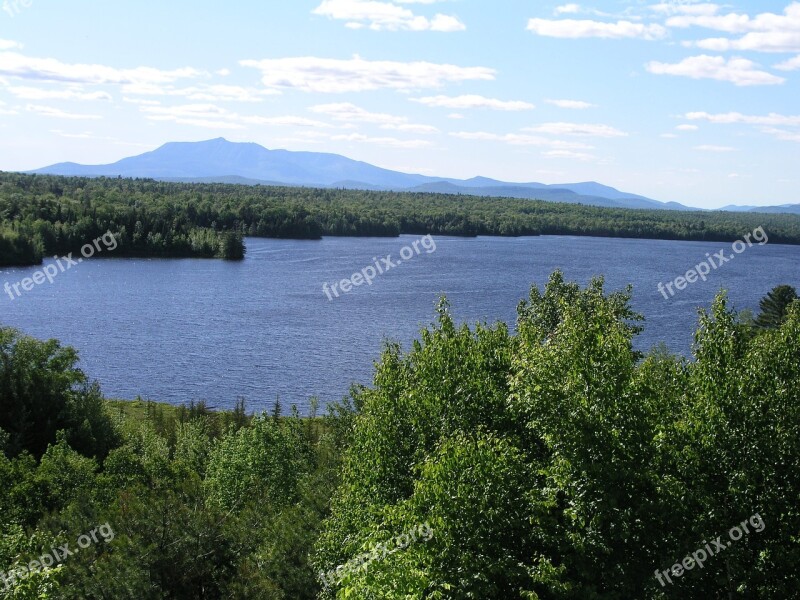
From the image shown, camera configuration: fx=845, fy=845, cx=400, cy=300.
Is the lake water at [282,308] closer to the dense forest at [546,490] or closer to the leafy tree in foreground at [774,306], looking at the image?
the leafy tree in foreground at [774,306]

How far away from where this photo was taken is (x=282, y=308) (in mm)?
98125

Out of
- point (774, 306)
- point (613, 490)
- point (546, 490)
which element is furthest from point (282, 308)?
point (613, 490)

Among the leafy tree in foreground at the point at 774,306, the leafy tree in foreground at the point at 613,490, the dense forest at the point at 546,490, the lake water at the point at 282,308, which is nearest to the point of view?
the leafy tree in foreground at the point at 613,490

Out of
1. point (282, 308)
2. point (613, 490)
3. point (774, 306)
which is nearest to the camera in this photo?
point (613, 490)

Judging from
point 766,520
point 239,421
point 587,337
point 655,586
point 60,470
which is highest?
point 587,337

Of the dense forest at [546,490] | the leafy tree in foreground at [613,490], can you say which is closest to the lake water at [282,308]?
the dense forest at [546,490]

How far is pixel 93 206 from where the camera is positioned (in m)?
158

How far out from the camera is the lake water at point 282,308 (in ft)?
225

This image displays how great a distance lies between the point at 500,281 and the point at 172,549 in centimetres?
9482

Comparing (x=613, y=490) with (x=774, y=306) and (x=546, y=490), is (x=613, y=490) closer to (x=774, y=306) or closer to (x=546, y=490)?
(x=546, y=490)

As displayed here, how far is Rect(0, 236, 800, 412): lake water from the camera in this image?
6869 centimetres

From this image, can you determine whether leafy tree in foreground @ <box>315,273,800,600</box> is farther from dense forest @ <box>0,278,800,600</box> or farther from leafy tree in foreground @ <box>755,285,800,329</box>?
leafy tree in foreground @ <box>755,285,800,329</box>

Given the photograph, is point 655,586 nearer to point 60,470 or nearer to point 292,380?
point 60,470

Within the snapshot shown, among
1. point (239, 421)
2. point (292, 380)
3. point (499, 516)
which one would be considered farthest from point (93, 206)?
point (499, 516)
